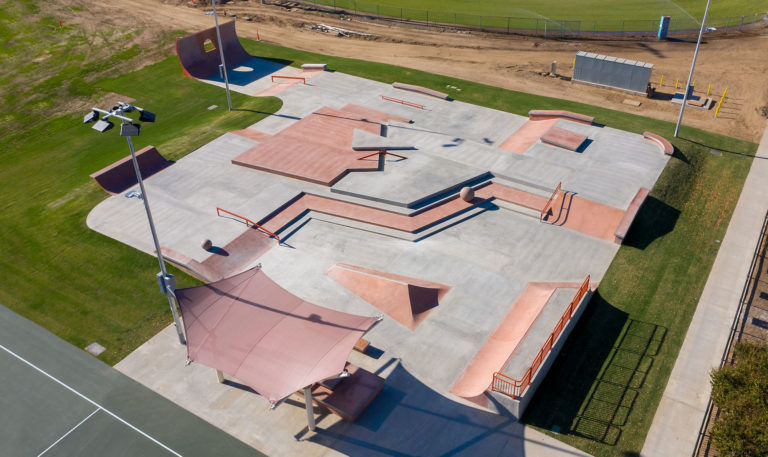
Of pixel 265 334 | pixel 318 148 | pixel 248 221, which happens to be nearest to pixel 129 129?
pixel 265 334

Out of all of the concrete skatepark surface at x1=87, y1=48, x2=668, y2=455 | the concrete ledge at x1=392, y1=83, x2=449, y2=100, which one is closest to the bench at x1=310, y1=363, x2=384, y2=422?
the concrete skatepark surface at x1=87, y1=48, x2=668, y2=455

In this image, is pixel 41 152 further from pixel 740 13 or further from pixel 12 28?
pixel 740 13

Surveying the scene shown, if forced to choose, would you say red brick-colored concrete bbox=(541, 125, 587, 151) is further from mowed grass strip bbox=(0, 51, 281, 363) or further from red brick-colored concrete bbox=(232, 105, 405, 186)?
mowed grass strip bbox=(0, 51, 281, 363)

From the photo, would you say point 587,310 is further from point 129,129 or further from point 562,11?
→ point 562,11

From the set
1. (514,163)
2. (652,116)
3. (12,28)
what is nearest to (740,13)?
(652,116)

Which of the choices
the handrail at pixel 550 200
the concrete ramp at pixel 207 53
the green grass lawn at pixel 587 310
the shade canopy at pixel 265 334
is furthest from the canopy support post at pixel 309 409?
the concrete ramp at pixel 207 53
